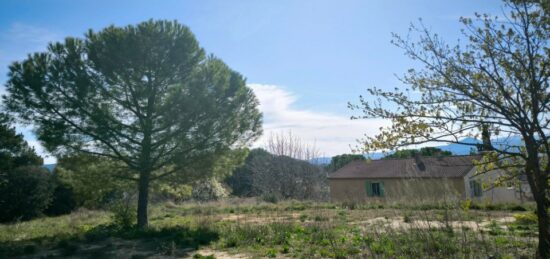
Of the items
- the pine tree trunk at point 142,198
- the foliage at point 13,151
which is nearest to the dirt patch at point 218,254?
the pine tree trunk at point 142,198

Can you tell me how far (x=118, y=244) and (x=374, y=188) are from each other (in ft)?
74.2

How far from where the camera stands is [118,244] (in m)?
7.95

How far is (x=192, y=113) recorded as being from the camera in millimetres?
9633

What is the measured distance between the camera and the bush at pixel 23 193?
17672mm

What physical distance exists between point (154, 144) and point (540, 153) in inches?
Result: 350

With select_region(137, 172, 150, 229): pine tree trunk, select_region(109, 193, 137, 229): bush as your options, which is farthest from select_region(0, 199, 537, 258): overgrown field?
select_region(137, 172, 150, 229): pine tree trunk

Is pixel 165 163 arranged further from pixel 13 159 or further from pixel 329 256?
pixel 13 159

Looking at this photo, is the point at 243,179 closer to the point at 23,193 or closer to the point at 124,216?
the point at 23,193

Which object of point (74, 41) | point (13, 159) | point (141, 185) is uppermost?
point (74, 41)

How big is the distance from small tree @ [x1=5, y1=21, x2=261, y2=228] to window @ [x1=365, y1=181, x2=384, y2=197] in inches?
755

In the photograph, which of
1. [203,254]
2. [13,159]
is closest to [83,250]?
[203,254]

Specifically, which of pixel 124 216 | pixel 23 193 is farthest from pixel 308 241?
pixel 23 193

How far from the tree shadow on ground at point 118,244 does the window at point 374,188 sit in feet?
66.6

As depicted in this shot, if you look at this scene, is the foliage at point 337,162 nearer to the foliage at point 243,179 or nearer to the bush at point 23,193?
the foliage at point 243,179
